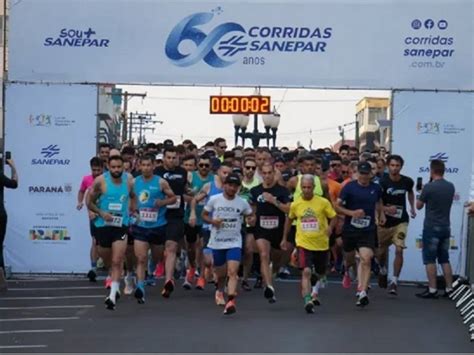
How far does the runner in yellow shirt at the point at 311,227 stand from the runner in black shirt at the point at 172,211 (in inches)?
77.3

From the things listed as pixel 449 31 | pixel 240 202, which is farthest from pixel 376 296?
pixel 449 31

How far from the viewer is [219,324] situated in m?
12.2

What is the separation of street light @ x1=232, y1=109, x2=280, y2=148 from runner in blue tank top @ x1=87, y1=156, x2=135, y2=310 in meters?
15.2

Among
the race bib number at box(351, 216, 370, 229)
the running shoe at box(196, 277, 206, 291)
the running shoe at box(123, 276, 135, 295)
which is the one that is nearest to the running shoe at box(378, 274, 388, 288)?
the race bib number at box(351, 216, 370, 229)

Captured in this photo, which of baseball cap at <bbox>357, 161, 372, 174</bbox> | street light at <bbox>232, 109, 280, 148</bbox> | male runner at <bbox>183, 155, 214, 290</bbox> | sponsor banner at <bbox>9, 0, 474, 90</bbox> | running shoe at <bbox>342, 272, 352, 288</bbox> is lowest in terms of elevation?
running shoe at <bbox>342, 272, 352, 288</bbox>

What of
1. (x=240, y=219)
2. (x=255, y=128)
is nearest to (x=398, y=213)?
(x=240, y=219)

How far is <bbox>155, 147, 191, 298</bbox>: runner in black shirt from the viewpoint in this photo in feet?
47.7

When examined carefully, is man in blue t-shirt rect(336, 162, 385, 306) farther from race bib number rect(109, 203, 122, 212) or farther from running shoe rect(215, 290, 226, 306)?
race bib number rect(109, 203, 122, 212)

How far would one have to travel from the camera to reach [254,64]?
1675 cm

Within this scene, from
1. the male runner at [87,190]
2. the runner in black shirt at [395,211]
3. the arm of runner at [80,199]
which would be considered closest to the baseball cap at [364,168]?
the runner in black shirt at [395,211]

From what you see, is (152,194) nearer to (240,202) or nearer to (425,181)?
(240,202)

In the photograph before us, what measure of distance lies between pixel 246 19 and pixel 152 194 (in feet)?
12.9

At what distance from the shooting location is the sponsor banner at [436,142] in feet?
55.2

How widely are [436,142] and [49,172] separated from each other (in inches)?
244
